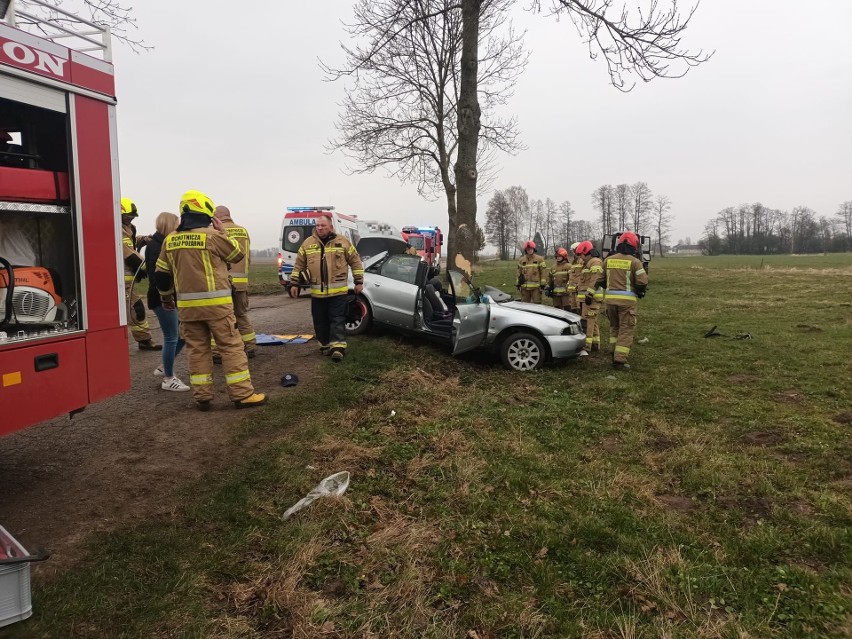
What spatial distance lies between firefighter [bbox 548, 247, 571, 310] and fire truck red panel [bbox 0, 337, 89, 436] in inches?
372

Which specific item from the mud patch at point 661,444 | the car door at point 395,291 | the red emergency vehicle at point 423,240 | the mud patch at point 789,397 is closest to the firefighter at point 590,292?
the mud patch at point 789,397

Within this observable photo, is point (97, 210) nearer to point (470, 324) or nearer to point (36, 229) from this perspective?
point (36, 229)

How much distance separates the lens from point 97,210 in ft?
10.4

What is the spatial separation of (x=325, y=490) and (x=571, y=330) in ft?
16.3

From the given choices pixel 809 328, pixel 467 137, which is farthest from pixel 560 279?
pixel 809 328

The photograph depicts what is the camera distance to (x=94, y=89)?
3080 millimetres

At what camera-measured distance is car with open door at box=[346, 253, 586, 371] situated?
23.8ft

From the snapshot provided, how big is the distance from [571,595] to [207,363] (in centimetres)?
385

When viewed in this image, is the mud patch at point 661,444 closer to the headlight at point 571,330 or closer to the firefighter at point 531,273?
the headlight at point 571,330

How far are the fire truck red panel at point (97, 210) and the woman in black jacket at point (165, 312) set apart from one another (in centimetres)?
226

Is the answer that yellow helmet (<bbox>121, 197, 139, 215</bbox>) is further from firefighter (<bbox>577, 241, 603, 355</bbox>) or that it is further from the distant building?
the distant building

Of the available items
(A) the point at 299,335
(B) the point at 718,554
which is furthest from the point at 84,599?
(A) the point at 299,335

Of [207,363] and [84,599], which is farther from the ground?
[207,363]

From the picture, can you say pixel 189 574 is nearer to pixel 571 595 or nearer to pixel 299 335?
pixel 571 595
